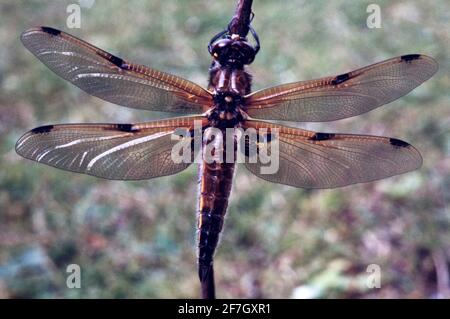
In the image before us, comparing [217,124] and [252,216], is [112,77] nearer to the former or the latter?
[217,124]

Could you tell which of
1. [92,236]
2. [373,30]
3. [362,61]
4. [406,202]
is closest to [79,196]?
[92,236]

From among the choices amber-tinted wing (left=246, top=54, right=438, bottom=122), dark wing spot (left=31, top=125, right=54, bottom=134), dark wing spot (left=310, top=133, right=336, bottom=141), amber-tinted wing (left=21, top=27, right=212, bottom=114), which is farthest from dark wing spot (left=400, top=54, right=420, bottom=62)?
dark wing spot (left=31, top=125, right=54, bottom=134)

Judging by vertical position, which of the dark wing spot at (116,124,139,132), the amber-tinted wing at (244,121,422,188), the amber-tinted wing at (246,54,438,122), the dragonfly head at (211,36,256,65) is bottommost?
the amber-tinted wing at (244,121,422,188)

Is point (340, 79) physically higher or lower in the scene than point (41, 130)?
higher

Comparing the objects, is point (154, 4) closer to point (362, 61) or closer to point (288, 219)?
point (362, 61)

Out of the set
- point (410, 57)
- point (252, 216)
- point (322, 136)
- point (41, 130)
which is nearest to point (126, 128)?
point (41, 130)

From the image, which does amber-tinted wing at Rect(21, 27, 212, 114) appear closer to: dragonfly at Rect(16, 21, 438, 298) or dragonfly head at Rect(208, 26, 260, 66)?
dragonfly at Rect(16, 21, 438, 298)
